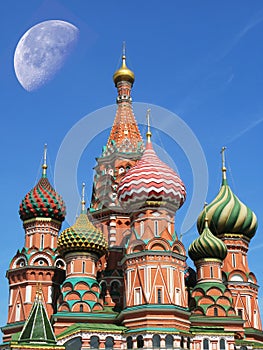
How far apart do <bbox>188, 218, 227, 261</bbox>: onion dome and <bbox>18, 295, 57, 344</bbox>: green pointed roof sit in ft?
36.5

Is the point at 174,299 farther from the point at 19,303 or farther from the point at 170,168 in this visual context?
the point at 19,303

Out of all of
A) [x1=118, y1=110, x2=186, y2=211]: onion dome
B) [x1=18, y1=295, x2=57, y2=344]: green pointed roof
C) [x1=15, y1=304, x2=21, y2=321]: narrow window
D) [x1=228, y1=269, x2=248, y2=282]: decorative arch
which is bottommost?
[x1=18, y1=295, x2=57, y2=344]: green pointed roof

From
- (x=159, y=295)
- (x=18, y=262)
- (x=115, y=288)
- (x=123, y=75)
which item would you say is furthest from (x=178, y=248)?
(x=123, y=75)

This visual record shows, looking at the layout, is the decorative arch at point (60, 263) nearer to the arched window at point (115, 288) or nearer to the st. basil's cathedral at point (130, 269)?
the st. basil's cathedral at point (130, 269)

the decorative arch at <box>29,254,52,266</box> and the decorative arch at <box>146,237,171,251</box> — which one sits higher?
the decorative arch at <box>29,254,52,266</box>

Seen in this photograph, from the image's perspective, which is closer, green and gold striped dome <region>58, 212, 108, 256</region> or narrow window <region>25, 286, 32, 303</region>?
green and gold striped dome <region>58, 212, 108, 256</region>

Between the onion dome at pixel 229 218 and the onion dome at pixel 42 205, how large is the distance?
889cm

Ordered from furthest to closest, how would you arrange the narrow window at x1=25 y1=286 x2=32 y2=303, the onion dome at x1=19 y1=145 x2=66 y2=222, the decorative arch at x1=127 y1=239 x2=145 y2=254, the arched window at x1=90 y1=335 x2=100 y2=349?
the onion dome at x1=19 y1=145 x2=66 y2=222, the narrow window at x1=25 y1=286 x2=32 y2=303, the decorative arch at x1=127 y1=239 x2=145 y2=254, the arched window at x1=90 y1=335 x2=100 y2=349

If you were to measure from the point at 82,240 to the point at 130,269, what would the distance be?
3617mm

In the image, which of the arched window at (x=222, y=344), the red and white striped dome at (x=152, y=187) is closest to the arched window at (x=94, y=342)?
the arched window at (x=222, y=344)

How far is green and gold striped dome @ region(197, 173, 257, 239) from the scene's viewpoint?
41.9 metres

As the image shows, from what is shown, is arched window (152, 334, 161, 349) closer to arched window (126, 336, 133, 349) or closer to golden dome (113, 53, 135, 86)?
arched window (126, 336, 133, 349)

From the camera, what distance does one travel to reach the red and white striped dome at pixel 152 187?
117 ft

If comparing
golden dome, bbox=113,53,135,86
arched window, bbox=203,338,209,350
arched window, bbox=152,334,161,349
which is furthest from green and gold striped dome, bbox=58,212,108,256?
golden dome, bbox=113,53,135,86
